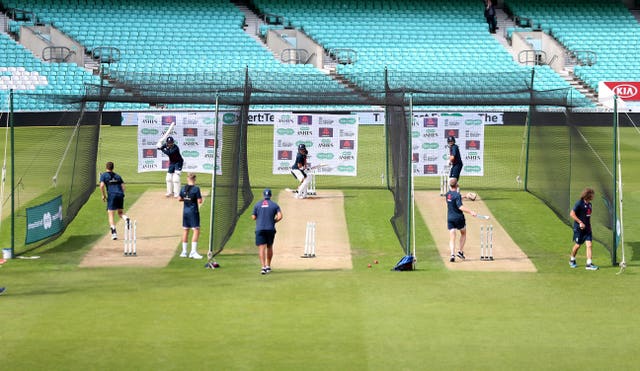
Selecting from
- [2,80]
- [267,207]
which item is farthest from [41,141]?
[267,207]

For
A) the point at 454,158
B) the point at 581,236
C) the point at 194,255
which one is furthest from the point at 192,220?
the point at 454,158

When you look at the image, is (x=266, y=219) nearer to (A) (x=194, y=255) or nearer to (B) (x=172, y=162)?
(A) (x=194, y=255)

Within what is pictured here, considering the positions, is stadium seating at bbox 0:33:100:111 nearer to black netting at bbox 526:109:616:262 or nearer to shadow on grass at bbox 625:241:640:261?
black netting at bbox 526:109:616:262

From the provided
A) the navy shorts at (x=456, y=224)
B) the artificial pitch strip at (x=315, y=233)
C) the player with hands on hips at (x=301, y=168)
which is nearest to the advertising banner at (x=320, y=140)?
the player with hands on hips at (x=301, y=168)

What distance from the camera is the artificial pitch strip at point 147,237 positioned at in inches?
799

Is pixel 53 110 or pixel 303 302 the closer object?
pixel 303 302

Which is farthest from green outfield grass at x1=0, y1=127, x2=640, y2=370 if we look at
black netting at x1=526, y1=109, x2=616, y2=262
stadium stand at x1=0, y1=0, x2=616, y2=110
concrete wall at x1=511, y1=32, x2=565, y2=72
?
concrete wall at x1=511, y1=32, x2=565, y2=72

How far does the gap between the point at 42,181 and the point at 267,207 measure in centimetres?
1287

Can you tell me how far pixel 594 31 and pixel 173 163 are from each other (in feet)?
119

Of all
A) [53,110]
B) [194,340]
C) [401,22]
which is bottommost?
[194,340]

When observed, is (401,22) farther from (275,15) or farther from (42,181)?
(42,181)

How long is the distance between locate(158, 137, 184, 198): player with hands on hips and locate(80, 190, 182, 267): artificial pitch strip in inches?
13.3

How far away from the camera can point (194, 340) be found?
14.6 m

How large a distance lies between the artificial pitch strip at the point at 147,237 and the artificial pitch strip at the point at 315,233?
245 cm
